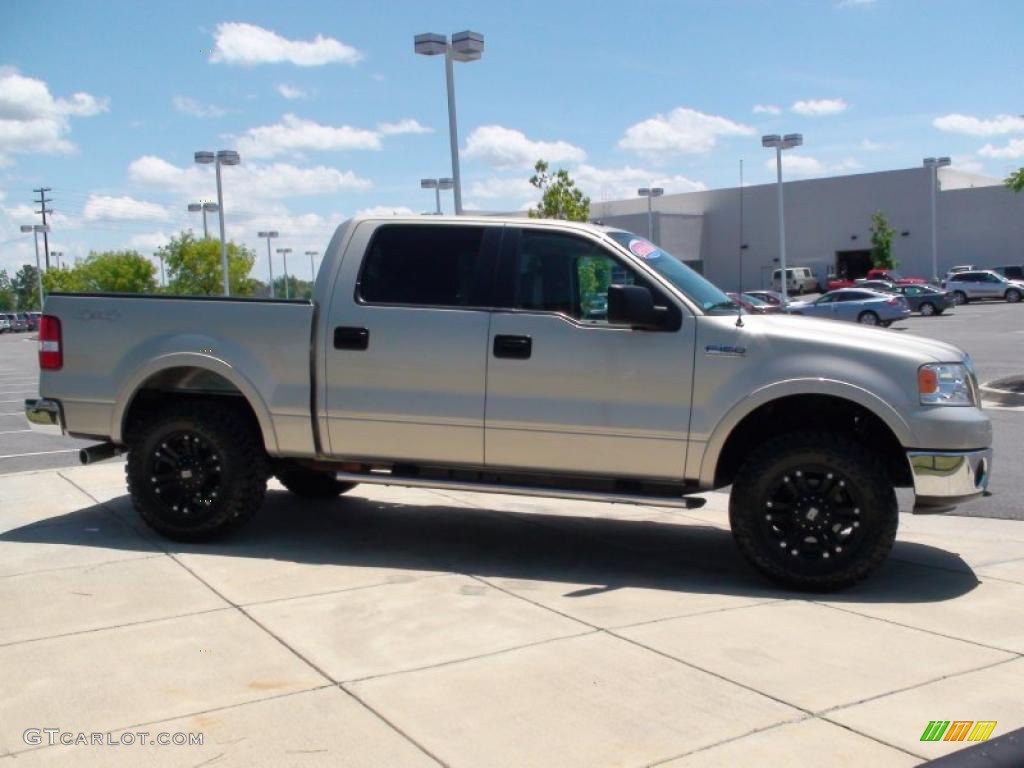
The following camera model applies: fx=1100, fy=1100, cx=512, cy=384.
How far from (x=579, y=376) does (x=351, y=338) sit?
1458mm

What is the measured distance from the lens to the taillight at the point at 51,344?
24.2 feet

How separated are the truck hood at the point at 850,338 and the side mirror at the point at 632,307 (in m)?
0.55

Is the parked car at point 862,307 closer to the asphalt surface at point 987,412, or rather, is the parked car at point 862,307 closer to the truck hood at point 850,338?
the asphalt surface at point 987,412

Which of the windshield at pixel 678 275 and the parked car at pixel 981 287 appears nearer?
the windshield at pixel 678 275

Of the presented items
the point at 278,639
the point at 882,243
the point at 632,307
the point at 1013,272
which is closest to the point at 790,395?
the point at 632,307

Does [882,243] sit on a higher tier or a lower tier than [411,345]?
higher

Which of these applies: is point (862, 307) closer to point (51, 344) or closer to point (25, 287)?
point (51, 344)

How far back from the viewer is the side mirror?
20.3 feet

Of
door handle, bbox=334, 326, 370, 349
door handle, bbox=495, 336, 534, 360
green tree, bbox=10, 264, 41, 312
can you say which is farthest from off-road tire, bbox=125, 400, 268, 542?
green tree, bbox=10, 264, 41, 312

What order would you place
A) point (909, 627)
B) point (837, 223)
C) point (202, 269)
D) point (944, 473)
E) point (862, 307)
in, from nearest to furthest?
point (909, 627), point (944, 473), point (862, 307), point (202, 269), point (837, 223)

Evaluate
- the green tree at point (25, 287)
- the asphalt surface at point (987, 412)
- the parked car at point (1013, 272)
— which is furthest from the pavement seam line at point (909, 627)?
the green tree at point (25, 287)

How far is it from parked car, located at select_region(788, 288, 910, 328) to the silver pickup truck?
3169 cm

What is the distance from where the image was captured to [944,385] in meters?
6.04

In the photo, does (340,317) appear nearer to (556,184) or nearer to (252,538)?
(252,538)
